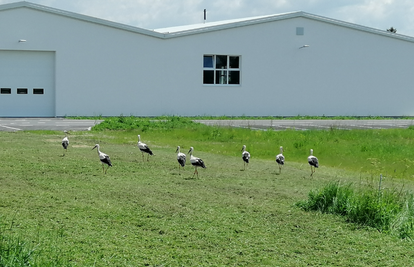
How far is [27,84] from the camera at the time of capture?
35719 mm

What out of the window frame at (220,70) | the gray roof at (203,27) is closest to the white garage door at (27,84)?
the gray roof at (203,27)

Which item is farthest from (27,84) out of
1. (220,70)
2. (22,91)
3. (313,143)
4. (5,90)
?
(313,143)

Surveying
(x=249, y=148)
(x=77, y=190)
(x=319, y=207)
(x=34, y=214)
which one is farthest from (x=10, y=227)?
(x=249, y=148)

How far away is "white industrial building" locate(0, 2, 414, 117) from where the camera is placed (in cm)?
3588

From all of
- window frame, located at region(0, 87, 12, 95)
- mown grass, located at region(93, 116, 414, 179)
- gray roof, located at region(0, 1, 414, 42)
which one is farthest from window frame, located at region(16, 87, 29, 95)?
mown grass, located at region(93, 116, 414, 179)

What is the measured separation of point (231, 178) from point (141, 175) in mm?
1940

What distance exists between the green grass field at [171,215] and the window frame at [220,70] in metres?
22.6

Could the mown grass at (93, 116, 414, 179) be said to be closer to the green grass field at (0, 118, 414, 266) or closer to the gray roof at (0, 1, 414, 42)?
the green grass field at (0, 118, 414, 266)

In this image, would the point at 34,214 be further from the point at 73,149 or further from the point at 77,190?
the point at 73,149

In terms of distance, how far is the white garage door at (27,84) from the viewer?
→ 116 ft

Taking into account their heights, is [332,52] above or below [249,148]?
above

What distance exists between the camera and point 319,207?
9898 millimetres

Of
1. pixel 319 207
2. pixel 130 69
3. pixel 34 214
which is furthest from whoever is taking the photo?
pixel 130 69

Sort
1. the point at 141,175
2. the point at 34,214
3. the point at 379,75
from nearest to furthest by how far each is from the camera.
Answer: the point at 34,214 → the point at 141,175 → the point at 379,75
